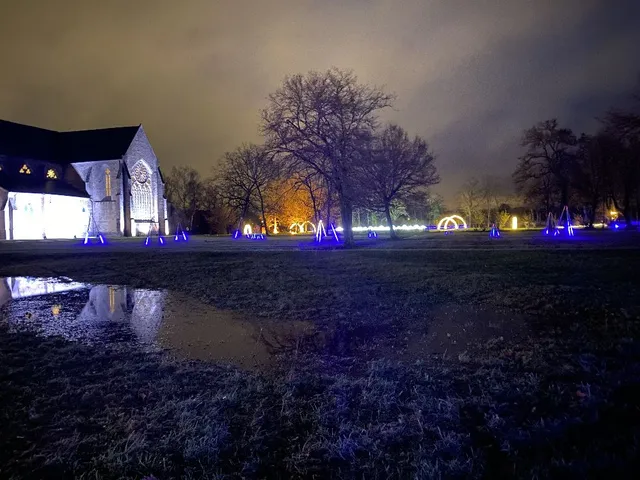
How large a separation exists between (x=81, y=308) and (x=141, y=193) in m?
69.9

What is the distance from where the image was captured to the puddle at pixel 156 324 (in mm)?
6555

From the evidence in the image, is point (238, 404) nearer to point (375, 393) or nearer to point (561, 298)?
point (375, 393)

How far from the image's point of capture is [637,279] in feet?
34.7

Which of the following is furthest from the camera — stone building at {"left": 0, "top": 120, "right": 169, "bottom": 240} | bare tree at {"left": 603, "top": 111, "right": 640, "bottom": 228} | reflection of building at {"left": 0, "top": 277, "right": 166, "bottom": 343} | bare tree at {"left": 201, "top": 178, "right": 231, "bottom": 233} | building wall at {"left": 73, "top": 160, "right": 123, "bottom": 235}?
bare tree at {"left": 201, "top": 178, "right": 231, "bottom": 233}

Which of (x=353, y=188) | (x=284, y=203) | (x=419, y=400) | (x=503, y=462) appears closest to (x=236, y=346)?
(x=419, y=400)

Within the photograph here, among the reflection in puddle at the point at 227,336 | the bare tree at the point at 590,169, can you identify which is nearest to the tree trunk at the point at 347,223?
the reflection in puddle at the point at 227,336

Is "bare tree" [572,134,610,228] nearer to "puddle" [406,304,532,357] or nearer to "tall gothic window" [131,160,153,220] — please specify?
"puddle" [406,304,532,357]

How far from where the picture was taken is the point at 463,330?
7074 mm

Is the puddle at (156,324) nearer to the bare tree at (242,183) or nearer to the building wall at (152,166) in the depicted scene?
the bare tree at (242,183)

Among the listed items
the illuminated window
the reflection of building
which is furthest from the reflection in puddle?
the illuminated window

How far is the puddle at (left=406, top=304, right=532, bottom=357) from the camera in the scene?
6173 millimetres

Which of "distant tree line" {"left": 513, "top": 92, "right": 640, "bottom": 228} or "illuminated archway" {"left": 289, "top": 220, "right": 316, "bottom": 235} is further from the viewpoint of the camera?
"illuminated archway" {"left": 289, "top": 220, "right": 316, "bottom": 235}

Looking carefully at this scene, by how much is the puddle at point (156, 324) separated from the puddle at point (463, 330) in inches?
76.2

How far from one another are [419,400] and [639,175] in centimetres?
3897
